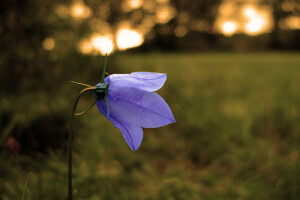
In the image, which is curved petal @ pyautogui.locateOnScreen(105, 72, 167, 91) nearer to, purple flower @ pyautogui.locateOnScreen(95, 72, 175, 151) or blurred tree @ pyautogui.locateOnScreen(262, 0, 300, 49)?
purple flower @ pyautogui.locateOnScreen(95, 72, 175, 151)

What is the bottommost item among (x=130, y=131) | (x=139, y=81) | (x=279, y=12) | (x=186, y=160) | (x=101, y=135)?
(x=186, y=160)

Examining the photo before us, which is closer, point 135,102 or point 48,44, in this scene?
point 135,102

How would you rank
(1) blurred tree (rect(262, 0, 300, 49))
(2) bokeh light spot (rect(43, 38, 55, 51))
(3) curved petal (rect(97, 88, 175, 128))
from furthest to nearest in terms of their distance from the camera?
(1) blurred tree (rect(262, 0, 300, 49)), (2) bokeh light spot (rect(43, 38, 55, 51)), (3) curved petal (rect(97, 88, 175, 128))

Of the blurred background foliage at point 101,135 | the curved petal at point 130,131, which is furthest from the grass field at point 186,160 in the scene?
the curved petal at point 130,131

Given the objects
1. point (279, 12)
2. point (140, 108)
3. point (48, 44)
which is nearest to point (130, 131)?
point (140, 108)

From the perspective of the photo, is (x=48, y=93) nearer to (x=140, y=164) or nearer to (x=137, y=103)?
(x=140, y=164)

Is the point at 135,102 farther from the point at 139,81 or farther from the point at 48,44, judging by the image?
the point at 48,44

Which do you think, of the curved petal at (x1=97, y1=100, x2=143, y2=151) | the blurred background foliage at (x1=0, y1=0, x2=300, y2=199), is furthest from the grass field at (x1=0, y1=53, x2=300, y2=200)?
the curved petal at (x1=97, y1=100, x2=143, y2=151)

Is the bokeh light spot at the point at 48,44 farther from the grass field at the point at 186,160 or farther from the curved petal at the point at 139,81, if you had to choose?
the curved petal at the point at 139,81
